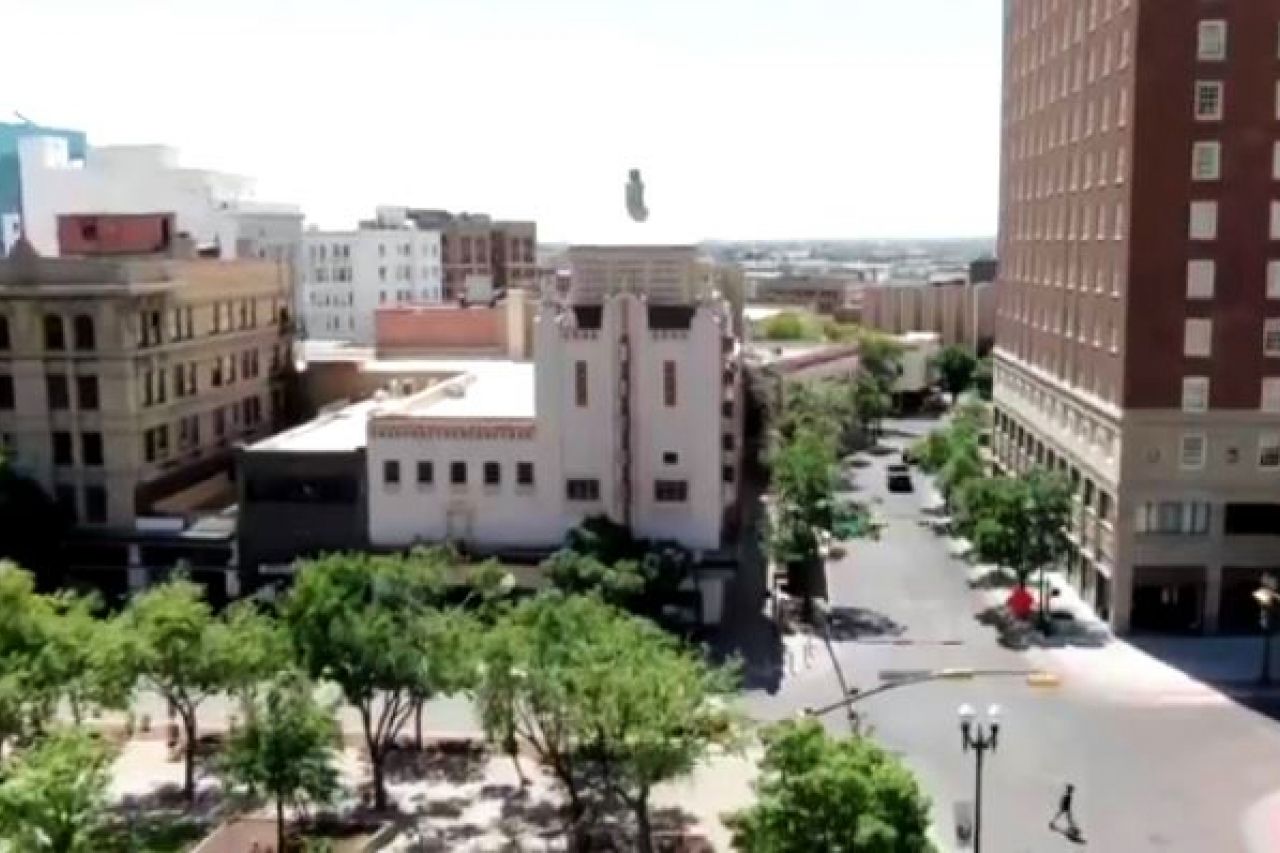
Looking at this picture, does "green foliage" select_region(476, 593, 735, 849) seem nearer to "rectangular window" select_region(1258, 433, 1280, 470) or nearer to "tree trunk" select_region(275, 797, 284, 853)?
"tree trunk" select_region(275, 797, 284, 853)

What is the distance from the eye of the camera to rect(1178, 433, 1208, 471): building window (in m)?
60.8

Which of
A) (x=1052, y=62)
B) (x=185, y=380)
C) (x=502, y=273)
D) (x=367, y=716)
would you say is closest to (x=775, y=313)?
(x=502, y=273)

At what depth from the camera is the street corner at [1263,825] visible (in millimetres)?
39719

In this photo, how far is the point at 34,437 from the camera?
68.5m

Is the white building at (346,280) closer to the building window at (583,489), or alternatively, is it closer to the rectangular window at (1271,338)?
the building window at (583,489)

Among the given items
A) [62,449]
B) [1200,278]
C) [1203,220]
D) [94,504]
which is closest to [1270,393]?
[1200,278]

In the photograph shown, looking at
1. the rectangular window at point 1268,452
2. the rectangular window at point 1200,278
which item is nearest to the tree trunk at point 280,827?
the rectangular window at point 1200,278

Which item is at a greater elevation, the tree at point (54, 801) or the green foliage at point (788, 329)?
the green foliage at point (788, 329)

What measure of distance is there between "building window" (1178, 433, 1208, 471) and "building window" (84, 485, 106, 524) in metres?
49.7

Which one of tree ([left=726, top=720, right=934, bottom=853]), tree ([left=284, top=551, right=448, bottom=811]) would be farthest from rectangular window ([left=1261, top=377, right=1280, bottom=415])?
tree ([left=284, top=551, right=448, bottom=811])

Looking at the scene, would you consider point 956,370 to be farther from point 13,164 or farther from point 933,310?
point 13,164

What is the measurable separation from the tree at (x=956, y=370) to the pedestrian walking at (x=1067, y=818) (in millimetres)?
102458

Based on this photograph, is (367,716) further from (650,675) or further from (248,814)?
(650,675)

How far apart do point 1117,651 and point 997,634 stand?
4.97 metres
